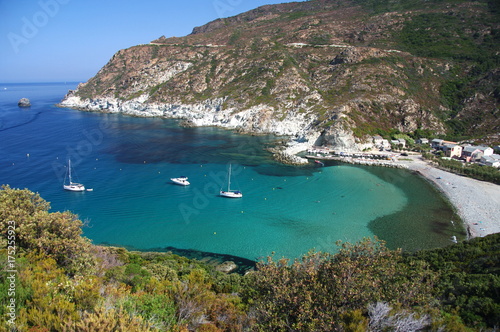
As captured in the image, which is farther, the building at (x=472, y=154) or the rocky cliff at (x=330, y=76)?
the rocky cliff at (x=330, y=76)

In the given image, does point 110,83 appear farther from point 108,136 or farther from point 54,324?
point 54,324

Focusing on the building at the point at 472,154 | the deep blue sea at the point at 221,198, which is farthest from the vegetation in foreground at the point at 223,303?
the building at the point at 472,154

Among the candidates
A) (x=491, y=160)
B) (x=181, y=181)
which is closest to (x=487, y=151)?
(x=491, y=160)

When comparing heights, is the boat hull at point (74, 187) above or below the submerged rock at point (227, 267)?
above

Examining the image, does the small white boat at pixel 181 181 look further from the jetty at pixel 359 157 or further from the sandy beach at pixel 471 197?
the sandy beach at pixel 471 197

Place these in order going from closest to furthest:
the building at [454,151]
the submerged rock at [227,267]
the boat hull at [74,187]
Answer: the submerged rock at [227,267]
the boat hull at [74,187]
the building at [454,151]

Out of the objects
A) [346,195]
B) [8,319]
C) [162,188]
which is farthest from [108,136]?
[8,319]

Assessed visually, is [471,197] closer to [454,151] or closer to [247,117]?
[454,151]
